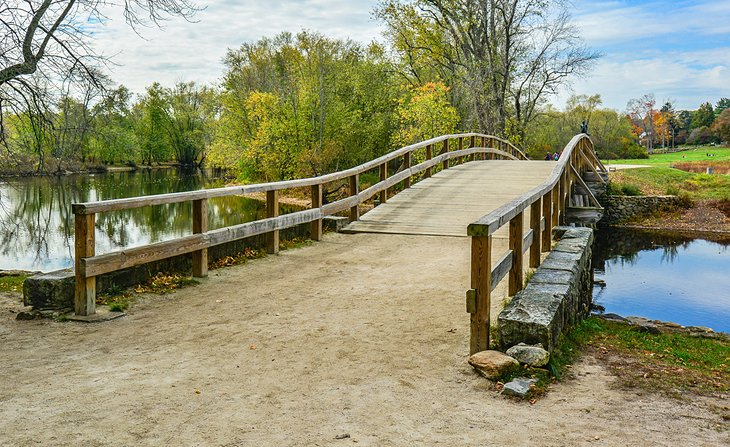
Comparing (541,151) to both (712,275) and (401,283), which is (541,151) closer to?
(712,275)

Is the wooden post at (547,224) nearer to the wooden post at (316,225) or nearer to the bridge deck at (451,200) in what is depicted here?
the bridge deck at (451,200)

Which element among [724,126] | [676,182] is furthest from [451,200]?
[724,126]

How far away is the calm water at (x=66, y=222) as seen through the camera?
55.6ft

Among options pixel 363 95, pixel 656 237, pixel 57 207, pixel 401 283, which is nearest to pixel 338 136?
pixel 363 95

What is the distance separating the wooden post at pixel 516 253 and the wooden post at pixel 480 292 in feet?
4.04

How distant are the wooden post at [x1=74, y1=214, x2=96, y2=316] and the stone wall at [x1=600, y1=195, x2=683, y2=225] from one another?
86.8 feet

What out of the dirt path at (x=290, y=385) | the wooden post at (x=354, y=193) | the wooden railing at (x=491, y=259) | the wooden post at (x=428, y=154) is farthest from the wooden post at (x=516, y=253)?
the wooden post at (x=428, y=154)

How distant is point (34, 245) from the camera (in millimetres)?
18859

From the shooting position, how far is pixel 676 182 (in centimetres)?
3294

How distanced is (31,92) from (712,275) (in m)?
17.4

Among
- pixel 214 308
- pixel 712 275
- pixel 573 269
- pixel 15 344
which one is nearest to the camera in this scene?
pixel 15 344

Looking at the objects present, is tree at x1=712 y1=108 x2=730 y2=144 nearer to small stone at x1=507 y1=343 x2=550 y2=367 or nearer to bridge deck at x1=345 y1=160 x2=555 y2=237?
bridge deck at x1=345 y1=160 x2=555 y2=237

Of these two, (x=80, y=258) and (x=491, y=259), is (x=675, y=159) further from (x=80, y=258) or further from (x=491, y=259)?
(x=80, y=258)

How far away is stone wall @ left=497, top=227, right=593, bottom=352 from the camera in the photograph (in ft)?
14.8
